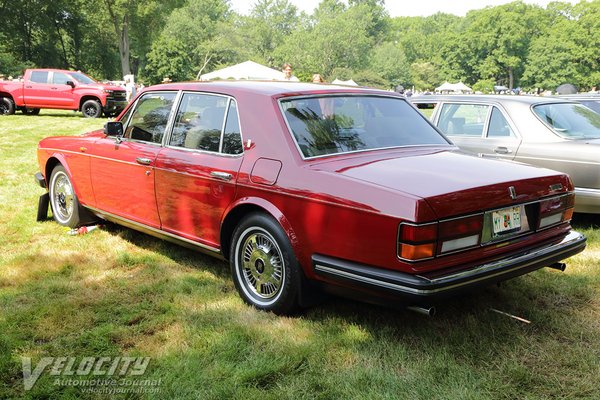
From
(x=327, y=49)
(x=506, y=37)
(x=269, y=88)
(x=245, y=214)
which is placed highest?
(x=506, y=37)

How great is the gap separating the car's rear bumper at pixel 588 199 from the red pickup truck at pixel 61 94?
56.0ft

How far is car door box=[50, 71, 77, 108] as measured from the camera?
766 inches

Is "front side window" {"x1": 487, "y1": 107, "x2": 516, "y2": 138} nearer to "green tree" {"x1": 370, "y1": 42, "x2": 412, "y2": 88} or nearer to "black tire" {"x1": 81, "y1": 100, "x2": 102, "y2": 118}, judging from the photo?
"black tire" {"x1": 81, "y1": 100, "x2": 102, "y2": 118}

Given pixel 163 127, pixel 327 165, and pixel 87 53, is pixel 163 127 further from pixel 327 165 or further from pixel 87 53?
pixel 87 53

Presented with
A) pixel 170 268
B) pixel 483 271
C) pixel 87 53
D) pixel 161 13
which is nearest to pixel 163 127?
pixel 170 268

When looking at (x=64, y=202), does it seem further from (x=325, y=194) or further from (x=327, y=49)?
(x=327, y=49)

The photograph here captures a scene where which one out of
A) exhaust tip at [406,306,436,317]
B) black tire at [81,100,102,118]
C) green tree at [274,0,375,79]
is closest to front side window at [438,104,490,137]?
exhaust tip at [406,306,436,317]

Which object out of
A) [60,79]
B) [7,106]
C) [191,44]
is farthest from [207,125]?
[191,44]

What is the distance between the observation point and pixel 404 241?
286 cm

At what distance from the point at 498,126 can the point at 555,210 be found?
114 inches

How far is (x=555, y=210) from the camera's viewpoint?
3.60m

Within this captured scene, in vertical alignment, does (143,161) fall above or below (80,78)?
below

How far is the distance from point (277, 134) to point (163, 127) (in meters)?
1.39

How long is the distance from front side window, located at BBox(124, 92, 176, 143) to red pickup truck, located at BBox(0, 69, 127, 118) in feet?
50.6
